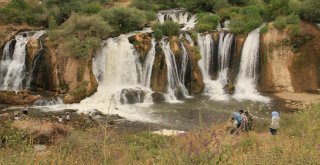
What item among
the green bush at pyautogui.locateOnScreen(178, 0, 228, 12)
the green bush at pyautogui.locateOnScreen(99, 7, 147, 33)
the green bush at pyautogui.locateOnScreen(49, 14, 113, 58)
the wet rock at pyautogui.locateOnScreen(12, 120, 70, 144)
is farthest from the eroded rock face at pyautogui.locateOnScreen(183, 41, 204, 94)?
the wet rock at pyautogui.locateOnScreen(12, 120, 70, 144)

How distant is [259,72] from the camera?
26.1 meters

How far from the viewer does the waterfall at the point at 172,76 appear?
2406cm

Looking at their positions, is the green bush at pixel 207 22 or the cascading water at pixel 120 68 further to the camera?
the green bush at pixel 207 22

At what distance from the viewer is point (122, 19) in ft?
91.4

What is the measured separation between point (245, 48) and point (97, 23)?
855 cm

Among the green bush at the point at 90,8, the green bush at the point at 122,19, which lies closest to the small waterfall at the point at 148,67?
the green bush at the point at 122,19

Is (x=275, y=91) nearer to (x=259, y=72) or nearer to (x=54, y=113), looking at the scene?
(x=259, y=72)

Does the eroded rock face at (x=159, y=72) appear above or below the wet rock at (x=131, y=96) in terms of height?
above

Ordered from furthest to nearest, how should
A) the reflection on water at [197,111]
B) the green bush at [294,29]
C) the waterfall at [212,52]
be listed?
the waterfall at [212,52], the green bush at [294,29], the reflection on water at [197,111]

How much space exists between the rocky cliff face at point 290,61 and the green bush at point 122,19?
7758 mm

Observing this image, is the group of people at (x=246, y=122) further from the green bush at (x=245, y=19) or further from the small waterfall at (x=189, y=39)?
the green bush at (x=245, y=19)

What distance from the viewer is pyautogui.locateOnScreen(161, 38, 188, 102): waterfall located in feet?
78.9

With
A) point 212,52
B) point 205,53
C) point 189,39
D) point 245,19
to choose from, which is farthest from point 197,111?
point 245,19

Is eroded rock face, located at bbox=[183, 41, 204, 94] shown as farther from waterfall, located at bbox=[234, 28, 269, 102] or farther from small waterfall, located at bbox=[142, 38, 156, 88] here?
waterfall, located at bbox=[234, 28, 269, 102]
